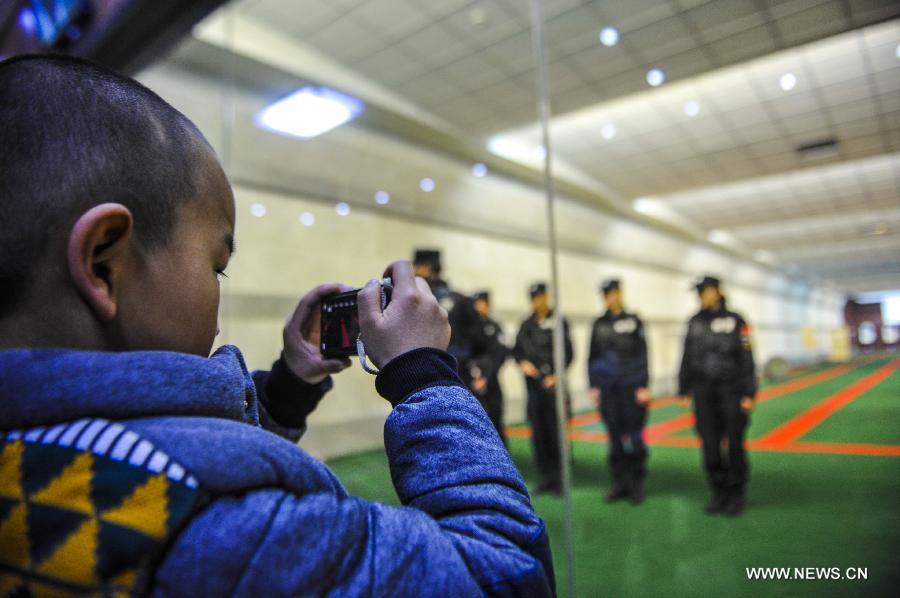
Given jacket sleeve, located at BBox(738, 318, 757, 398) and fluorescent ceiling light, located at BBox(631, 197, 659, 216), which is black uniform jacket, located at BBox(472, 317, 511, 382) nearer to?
fluorescent ceiling light, located at BBox(631, 197, 659, 216)

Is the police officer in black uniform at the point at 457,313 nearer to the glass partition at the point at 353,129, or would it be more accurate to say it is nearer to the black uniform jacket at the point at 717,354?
the glass partition at the point at 353,129

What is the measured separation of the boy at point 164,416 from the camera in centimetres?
42

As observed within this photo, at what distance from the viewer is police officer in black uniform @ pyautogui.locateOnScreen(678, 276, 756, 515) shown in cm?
196

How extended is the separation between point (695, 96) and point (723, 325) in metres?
1.16

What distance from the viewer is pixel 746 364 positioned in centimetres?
233

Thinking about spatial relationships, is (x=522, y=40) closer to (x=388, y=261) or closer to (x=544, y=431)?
(x=388, y=261)

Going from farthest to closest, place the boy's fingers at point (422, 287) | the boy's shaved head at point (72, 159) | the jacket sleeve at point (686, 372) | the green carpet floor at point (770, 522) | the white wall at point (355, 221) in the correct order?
the white wall at point (355, 221), the jacket sleeve at point (686, 372), the green carpet floor at point (770, 522), the boy's fingers at point (422, 287), the boy's shaved head at point (72, 159)

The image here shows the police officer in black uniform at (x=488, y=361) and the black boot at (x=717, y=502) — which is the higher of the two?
the police officer in black uniform at (x=488, y=361)

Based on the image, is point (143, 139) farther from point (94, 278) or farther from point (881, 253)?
point (881, 253)

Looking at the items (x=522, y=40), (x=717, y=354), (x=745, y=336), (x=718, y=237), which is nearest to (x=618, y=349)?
(x=717, y=354)

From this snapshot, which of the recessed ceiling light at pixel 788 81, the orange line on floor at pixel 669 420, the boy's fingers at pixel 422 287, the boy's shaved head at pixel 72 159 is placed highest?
the recessed ceiling light at pixel 788 81

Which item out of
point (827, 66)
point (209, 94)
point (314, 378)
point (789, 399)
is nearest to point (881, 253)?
point (827, 66)

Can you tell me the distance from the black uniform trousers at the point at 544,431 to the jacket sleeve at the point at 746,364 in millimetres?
838

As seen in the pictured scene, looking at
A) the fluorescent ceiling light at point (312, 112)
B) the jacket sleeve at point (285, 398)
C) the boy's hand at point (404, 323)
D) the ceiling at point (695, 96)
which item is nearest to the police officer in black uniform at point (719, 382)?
the ceiling at point (695, 96)
